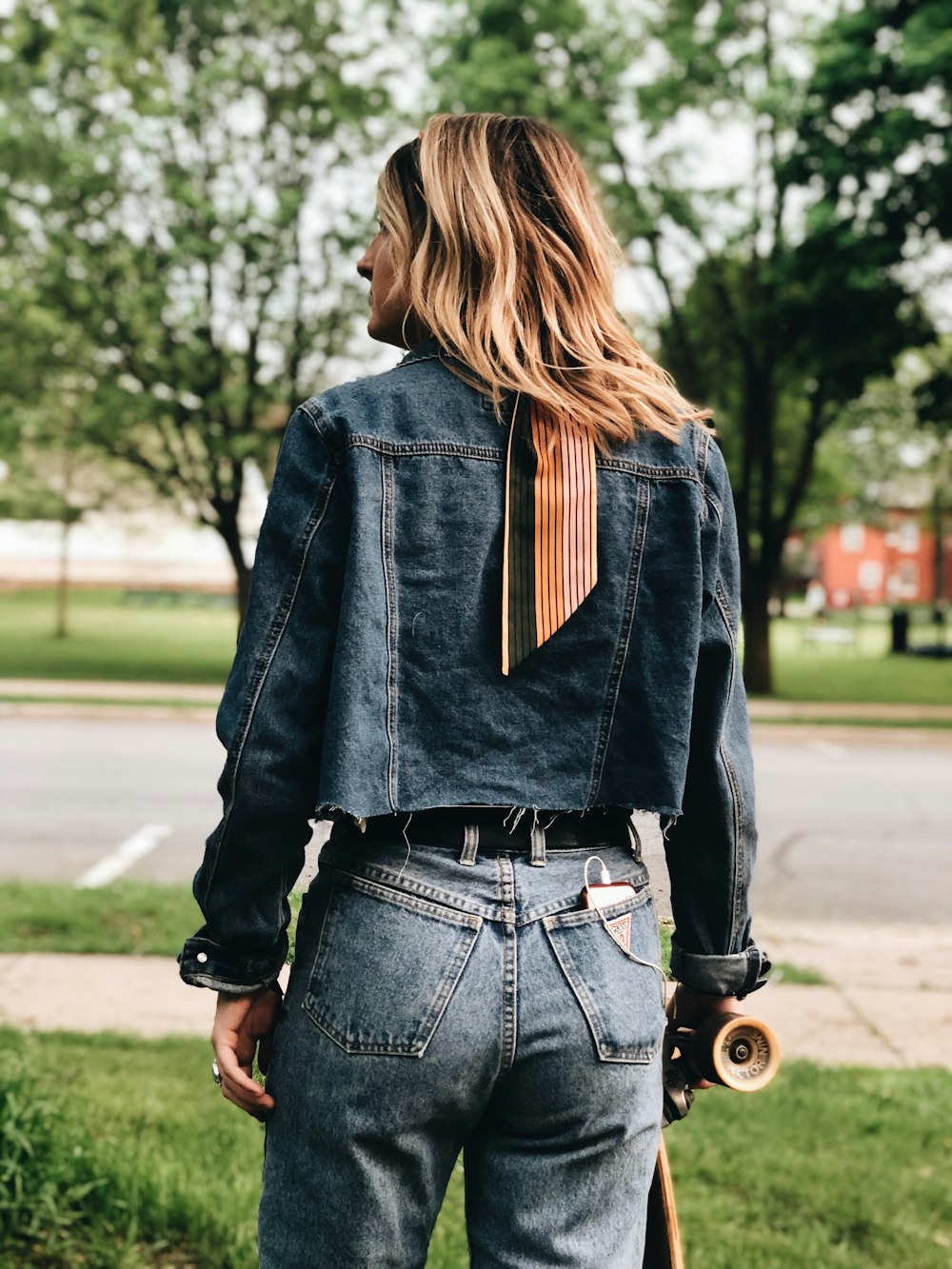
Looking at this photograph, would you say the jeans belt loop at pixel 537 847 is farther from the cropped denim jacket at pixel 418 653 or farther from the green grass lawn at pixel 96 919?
the green grass lawn at pixel 96 919

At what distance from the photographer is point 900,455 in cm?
4500

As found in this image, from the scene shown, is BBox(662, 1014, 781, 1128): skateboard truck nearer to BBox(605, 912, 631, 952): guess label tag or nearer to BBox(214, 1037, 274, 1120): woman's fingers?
BBox(605, 912, 631, 952): guess label tag

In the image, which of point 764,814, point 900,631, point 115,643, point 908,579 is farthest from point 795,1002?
point 908,579

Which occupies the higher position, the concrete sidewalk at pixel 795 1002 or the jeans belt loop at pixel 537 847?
the jeans belt loop at pixel 537 847

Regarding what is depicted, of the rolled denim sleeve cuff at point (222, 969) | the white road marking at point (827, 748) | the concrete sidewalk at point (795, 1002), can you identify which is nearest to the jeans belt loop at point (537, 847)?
→ the rolled denim sleeve cuff at point (222, 969)

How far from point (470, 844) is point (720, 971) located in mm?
479

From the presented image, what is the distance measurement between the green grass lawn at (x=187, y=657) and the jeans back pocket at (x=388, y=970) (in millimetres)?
18860

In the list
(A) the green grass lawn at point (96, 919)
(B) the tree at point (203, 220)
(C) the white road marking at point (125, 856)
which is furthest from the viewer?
(B) the tree at point (203, 220)

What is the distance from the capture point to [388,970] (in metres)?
1.39

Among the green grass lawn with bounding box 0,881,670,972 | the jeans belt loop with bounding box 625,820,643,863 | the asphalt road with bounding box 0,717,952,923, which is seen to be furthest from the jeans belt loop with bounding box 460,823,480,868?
the asphalt road with bounding box 0,717,952,923

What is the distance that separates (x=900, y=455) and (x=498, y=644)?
46.4 m

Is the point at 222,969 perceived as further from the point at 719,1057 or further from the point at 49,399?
the point at 49,399

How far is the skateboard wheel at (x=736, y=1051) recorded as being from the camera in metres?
1.69

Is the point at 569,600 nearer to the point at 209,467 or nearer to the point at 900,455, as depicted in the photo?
the point at 209,467
